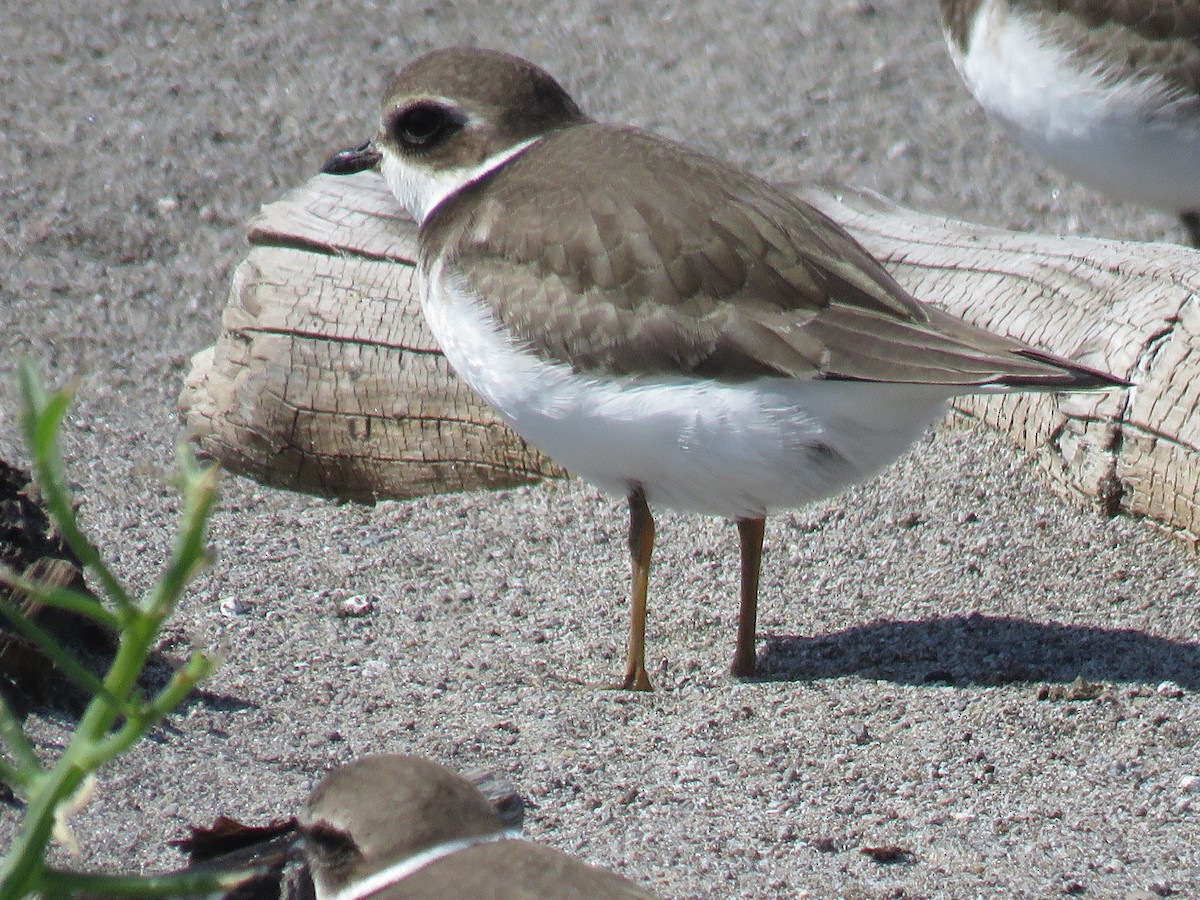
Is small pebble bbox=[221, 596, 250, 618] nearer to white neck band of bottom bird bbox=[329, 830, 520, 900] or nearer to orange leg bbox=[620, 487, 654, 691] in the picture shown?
orange leg bbox=[620, 487, 654, 691]

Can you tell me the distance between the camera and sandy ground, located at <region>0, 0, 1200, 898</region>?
3023 millimetres

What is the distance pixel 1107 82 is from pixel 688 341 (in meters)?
2.50

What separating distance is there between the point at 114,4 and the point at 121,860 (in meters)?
6.53

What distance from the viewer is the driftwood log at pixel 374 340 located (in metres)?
4.76

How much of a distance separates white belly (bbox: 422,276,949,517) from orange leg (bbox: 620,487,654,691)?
108 mm

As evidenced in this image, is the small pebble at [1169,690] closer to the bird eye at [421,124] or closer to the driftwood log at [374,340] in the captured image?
the driftwood log at [374,340]

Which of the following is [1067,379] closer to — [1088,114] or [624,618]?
[624,618]

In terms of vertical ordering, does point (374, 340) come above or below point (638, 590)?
above

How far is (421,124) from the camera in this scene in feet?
13.8

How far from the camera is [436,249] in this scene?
4.01 m

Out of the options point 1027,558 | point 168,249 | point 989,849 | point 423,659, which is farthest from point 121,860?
point 168,249

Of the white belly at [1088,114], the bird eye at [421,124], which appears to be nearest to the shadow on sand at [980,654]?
the bird eye at [421,124]

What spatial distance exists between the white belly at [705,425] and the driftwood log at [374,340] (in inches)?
45.3

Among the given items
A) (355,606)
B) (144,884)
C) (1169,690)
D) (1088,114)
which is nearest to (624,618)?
(355,606)
